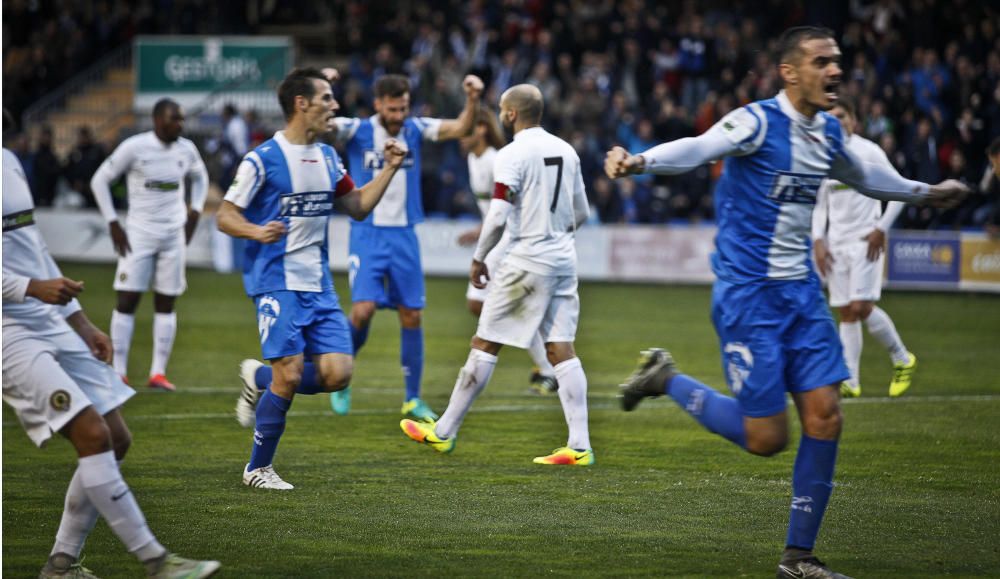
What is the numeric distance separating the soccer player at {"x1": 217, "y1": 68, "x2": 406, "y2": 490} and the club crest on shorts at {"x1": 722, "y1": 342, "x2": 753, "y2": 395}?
2.57m

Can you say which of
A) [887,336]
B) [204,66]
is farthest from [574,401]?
[204,66]

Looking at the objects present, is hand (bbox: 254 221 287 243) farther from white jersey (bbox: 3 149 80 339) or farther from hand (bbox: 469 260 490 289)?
hand (bbox: 469 260 490 289)

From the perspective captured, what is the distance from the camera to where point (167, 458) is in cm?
906

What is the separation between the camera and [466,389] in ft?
29.1

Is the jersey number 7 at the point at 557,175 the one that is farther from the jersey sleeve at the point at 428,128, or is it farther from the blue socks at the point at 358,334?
the blue socks at the point at 358,334

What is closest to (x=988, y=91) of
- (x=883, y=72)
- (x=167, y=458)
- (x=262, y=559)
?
(x=883, y=72)

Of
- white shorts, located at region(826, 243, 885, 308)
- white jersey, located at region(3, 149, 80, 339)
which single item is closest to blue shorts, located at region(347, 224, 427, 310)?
white shorts, located at region(826, 243, 885, 308)

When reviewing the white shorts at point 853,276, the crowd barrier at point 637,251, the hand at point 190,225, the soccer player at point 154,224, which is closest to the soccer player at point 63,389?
the soccer player at point 154,224

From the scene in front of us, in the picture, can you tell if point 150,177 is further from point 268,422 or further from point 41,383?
point 41,383

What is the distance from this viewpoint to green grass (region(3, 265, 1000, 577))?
636cm

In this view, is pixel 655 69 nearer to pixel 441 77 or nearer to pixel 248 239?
pixel 441 77

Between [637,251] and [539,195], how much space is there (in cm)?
1624

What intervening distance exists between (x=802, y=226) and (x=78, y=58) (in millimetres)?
32317

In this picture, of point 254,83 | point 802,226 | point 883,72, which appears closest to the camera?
point 802,226
